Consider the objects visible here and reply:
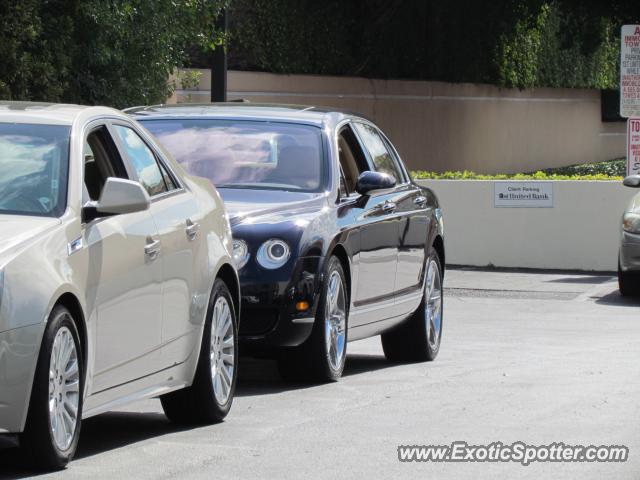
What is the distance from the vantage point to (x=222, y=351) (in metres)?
9.02

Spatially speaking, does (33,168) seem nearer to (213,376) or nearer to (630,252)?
(213,376)

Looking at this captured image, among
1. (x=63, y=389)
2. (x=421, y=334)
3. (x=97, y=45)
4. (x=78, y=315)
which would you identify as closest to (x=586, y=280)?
(x=97, y=45)

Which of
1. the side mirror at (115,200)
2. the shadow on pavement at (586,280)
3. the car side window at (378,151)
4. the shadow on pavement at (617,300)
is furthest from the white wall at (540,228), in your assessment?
the side mirror at (115,200)

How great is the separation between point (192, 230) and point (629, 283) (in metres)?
10.7

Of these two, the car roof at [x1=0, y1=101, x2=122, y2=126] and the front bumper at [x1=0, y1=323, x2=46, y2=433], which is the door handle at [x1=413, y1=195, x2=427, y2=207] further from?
the front bumper at [x1=0, y1=323, x2=46, y2=433]

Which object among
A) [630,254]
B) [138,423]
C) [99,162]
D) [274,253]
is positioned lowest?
[630,254]

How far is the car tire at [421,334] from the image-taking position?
492 inches

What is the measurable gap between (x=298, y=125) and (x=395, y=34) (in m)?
25.8

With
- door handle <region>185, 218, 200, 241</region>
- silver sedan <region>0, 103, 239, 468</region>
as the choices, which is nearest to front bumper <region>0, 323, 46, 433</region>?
silver sedan <region>0, 103, 239, 468</region>

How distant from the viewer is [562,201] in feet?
72.4

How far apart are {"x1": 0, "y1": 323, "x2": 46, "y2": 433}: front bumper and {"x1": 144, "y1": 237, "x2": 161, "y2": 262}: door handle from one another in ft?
4.41

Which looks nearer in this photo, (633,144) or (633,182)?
(633,182)

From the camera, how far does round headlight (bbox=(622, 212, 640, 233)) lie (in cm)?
1847

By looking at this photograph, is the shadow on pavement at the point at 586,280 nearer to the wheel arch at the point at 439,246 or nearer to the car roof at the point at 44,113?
the wheel arch at the point at 439,246
